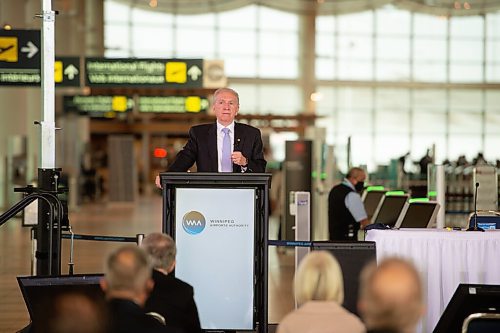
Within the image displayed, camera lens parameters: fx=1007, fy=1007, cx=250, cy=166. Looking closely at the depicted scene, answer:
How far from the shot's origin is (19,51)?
1556 cm

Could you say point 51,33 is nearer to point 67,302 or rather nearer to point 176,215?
point 176,215

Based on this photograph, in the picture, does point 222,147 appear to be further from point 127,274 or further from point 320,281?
point 127,274

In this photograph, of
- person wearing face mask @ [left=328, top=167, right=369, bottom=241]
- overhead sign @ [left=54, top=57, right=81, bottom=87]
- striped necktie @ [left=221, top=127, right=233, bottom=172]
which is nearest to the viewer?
striped necktie @ [left=221, top=127, right=233, bottom=172]

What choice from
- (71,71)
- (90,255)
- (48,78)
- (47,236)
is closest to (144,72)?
(71,71)

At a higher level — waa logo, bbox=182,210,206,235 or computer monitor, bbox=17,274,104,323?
waa logo, bbox=182,210,206,235

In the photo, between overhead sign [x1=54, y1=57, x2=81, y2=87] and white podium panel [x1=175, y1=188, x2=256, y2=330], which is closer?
white podium panel [x1=175, y1=188, x2=256, y2=330]

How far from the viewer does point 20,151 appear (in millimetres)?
29250

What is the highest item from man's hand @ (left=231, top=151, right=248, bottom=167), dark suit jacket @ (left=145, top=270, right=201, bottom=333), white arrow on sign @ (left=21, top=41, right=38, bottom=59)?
white arrow on sign @ (left=21, top=41, right=38, bottom=59)

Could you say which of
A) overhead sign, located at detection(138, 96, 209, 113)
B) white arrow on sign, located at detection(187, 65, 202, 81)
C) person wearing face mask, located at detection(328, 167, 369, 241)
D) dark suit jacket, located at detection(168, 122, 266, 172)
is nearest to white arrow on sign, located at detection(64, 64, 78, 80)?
white arrow on sign, located at detection(187, 65, 202, 81)

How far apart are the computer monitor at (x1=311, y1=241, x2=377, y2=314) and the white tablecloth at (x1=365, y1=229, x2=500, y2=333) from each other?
0.16m

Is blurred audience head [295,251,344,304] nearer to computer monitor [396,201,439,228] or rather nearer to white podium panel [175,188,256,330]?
white podium panel [175,188,256,330]

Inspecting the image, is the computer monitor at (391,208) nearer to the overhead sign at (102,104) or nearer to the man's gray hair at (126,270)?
the man's gray hair at (126,270)

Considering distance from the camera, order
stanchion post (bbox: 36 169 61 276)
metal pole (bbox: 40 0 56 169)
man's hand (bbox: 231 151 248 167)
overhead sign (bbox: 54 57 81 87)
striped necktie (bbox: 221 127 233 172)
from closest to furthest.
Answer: man's hand (bbox: 231 151 248 167)
striped necktie (bbox: 221 127 233 172)
stanchion post (bbox: 36 169 61 276)
metal pole (bbox: 40 0 56 169)
overhead sign (bbox: 54 57 81 87)

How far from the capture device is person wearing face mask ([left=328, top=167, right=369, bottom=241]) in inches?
543
